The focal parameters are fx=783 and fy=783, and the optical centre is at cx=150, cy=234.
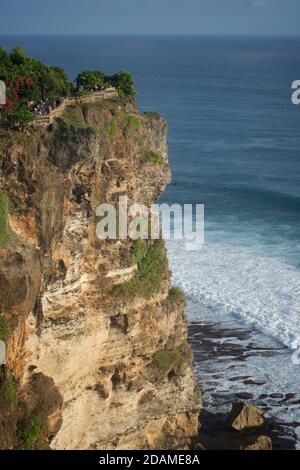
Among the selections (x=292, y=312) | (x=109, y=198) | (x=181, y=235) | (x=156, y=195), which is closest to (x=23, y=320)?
(x=109, y=198)

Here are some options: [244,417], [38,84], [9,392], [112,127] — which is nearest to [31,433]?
[9,392]

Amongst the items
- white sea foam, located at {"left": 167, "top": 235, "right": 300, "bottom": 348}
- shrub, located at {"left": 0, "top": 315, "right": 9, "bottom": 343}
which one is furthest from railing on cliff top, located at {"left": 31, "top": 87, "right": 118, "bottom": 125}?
white sea foam, located at {"left": 167, "top": 235, "right": 300, "bottom": 348}

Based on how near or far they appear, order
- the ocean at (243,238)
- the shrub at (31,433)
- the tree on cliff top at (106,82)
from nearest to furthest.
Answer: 1. the shrub at (31,433)
2. the tree on cliff top at (106,82)
3. the ocean at (243,238)

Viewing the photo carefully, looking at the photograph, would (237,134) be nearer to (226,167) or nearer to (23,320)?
(226,167)

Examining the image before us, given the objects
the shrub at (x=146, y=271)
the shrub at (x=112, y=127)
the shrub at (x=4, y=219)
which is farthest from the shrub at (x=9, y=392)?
the shrub at (x=112, y=127)

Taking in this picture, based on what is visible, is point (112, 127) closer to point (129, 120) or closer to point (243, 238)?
point (129, 120)

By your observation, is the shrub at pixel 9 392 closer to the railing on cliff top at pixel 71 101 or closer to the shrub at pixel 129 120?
the railing on cliff top at pixel 71 101

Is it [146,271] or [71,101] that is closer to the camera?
[71,101]
